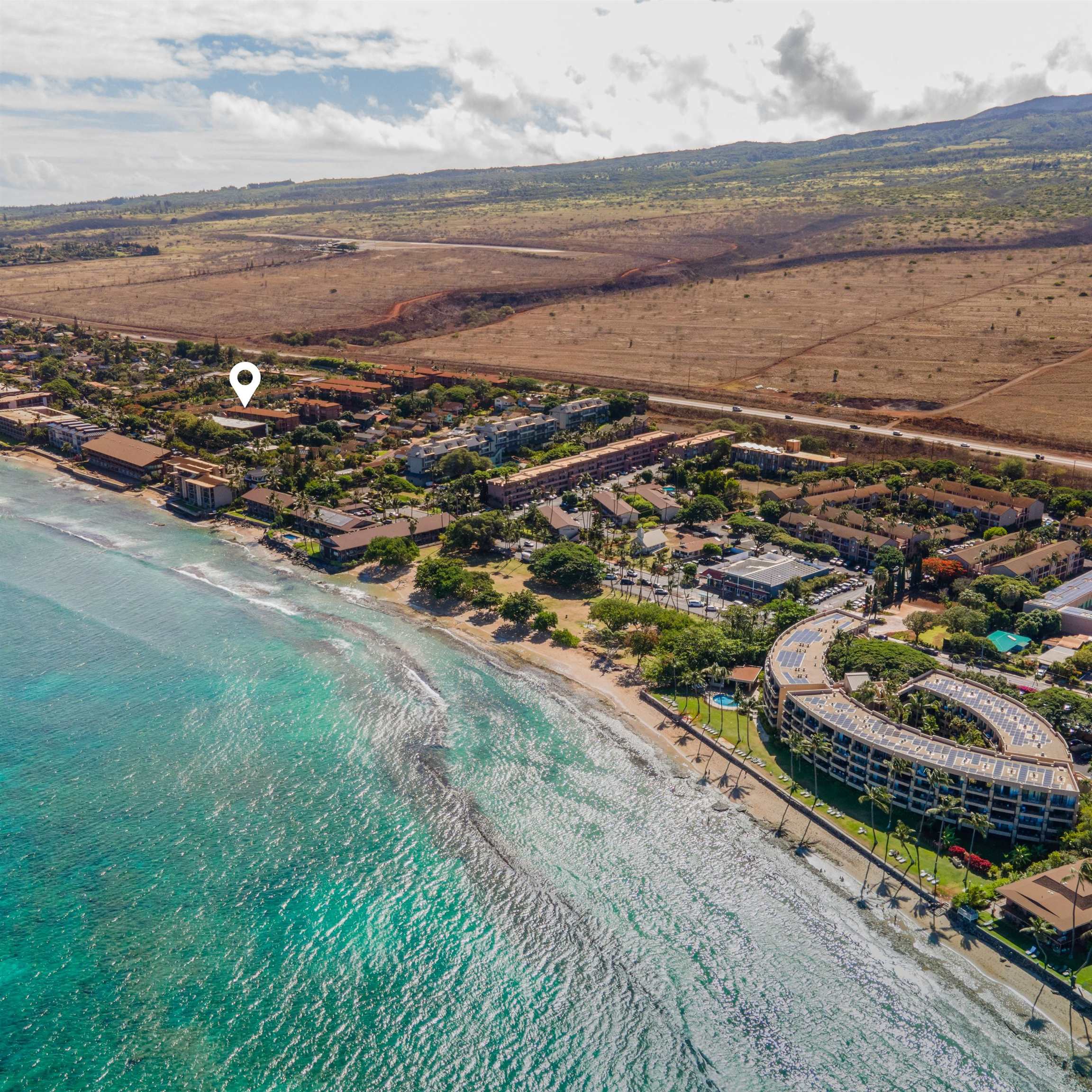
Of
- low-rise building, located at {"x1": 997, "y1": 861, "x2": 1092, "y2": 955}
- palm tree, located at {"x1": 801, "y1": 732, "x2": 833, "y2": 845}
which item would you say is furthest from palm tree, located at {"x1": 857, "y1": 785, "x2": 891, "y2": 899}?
low-rise building, located at {"x1": 997, "y1": 861, "x2": 1092, "y2": 955}

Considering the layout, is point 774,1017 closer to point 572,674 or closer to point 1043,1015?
point 1043,1015

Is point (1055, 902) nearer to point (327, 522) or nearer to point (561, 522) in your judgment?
point (561, 522)

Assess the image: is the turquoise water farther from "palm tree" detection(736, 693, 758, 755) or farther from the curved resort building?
the curved resort building

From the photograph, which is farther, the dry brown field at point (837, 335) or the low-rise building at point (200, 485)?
the dry brown field at point (837, 335)

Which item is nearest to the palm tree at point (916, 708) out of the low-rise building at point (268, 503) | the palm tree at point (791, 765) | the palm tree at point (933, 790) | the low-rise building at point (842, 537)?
the palm tree at point (933, 790)

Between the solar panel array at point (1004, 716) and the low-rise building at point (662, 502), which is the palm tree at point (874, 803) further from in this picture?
the low-rise building at point (662, 502)

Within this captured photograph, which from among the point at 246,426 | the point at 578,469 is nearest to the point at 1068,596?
the point at 578,469

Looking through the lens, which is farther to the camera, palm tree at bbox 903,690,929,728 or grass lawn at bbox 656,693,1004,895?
palm tree at bbox 903,690,929,728
